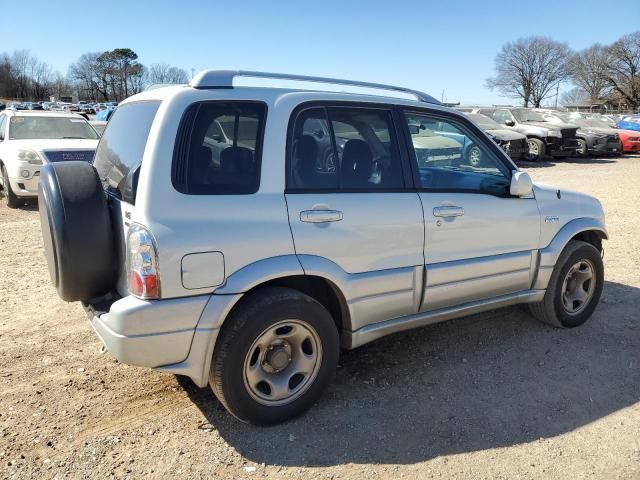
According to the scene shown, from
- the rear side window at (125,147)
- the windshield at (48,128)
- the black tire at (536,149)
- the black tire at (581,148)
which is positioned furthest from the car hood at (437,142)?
the black tire at (581,148)

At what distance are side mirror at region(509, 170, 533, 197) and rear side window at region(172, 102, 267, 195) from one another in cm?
193

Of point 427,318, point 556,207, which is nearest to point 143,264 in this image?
point 427,318

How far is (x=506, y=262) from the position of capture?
13.1 ft

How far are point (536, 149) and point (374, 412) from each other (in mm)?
17636

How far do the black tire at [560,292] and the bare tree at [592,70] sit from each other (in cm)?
8146

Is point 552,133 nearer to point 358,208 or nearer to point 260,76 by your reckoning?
point 358,208

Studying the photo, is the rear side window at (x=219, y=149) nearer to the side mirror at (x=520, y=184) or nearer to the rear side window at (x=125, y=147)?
the rear side window at (x=125, y=147)

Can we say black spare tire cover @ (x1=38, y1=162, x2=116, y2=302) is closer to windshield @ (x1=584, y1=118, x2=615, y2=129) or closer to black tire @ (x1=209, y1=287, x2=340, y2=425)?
black tire @ (x1=209, y1=287, x2=340, y2=425)

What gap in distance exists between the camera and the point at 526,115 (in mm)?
20609

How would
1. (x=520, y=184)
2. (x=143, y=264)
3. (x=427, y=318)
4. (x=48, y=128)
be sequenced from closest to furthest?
(x=143, y=264), (x=427, y=318), (x=520, y=184), (x=48, y=128)

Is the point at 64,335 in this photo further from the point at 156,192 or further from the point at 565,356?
the point at 565,356

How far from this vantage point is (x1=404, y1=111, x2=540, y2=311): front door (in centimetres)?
363

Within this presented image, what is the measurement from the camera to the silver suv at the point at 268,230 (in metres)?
2.77

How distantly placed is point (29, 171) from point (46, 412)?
22.7ft
